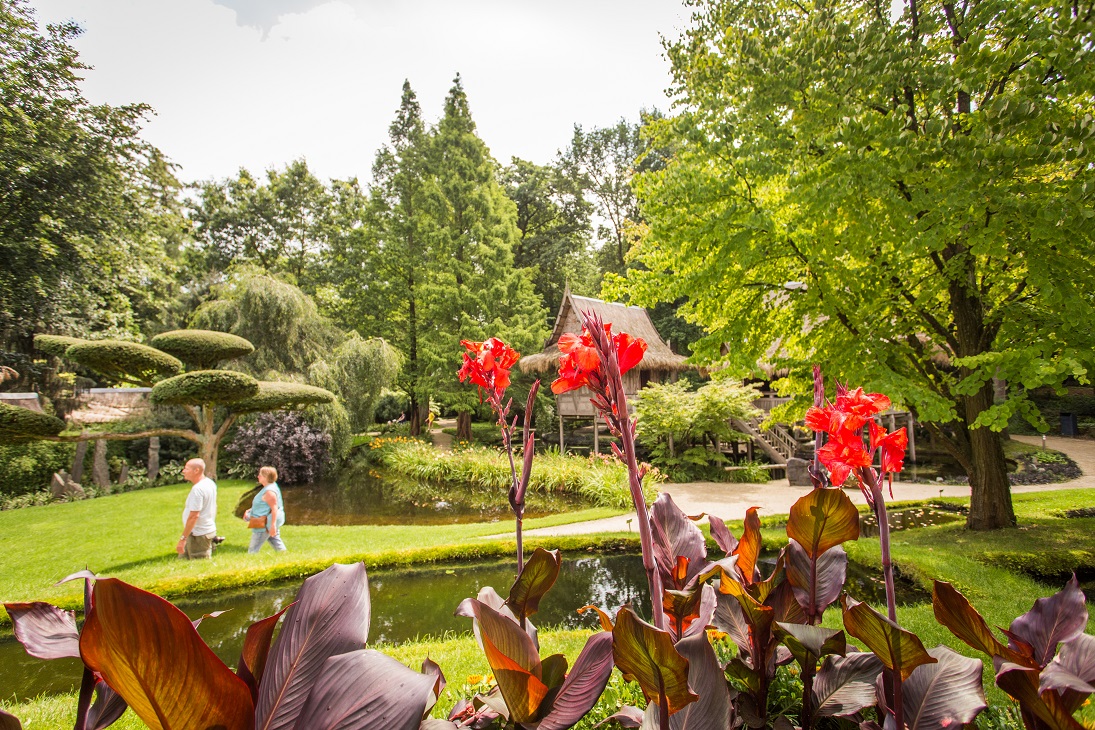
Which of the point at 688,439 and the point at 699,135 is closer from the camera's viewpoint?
the point at 699,135

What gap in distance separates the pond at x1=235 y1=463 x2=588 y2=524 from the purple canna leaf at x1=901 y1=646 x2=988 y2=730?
9302 millimetres

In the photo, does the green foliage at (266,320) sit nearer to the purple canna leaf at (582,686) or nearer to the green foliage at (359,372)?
the green foliage at (359,372)

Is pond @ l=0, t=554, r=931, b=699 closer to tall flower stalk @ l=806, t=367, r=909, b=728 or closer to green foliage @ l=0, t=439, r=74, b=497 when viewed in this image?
tall flower stalk @ l=806, t=367, r=909, b=728

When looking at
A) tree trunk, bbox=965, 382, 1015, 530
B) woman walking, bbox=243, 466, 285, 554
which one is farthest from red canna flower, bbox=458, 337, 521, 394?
tree trunk, bbox=965, 382, 1015, 530

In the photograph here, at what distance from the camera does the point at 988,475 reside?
658 cm

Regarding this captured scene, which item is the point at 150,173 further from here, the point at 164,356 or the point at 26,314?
the point at 164,356

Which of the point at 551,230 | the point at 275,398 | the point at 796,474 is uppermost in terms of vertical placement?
the point at 551,230

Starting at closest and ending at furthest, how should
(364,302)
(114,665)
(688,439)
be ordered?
1. (114,665)
2. (688,439)
3. (364,302)

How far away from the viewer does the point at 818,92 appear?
5172 mm

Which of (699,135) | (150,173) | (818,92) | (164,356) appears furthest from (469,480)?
(150,173)

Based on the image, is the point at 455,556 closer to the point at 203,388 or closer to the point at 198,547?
the point at 198,547

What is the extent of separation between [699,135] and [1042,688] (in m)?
6.07

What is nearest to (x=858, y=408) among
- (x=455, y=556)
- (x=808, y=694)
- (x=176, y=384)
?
(x=808, y=694)

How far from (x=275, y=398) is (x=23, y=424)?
3599 millimetres
